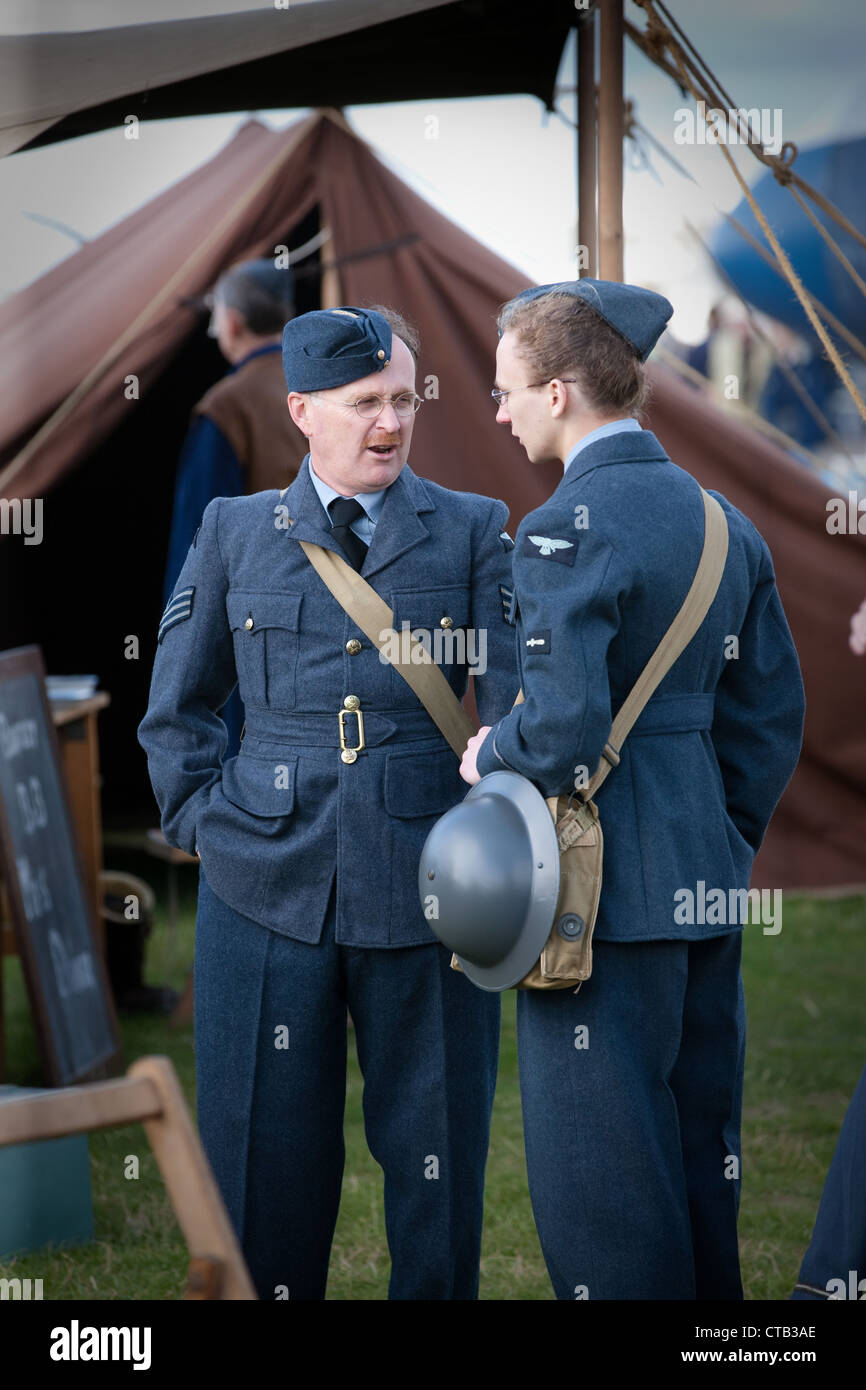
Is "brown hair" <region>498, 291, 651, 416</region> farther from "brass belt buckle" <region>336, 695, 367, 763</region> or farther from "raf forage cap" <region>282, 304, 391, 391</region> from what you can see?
"brass belt buckle" <region>336, 695, 367, 763</region>

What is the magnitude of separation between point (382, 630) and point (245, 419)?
2362mm

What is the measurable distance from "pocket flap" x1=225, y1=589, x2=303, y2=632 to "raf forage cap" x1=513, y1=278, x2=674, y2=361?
524 mm

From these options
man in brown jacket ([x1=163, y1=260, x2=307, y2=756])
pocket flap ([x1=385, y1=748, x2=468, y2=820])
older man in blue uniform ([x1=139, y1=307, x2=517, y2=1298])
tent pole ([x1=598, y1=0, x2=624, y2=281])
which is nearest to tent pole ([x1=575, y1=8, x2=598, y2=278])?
tent pole ([x1=598, y1=0, x2=624, y2=281])

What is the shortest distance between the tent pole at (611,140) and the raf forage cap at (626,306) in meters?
0.78

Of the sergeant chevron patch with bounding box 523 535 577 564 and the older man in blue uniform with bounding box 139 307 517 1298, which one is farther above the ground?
the sergeant chevron patch with bounding box 523 535 577 564

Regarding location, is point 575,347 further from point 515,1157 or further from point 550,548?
point 515,1157

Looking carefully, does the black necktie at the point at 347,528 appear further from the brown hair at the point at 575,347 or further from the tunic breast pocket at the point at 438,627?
the brown hair at the point at 575,347

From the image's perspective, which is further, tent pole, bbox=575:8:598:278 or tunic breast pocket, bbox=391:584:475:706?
tent pole, bbox=575:8:598:278

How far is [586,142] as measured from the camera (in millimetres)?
2947

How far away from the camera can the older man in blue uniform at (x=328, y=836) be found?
2.19 metres

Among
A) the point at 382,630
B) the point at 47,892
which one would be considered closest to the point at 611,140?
the point at 382,630

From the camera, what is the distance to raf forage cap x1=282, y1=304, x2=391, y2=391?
2160mm

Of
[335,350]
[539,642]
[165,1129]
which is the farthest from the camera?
[335,350]

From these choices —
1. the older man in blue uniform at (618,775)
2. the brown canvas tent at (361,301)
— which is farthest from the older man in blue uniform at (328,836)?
the brown canvas tent at (361,301)
